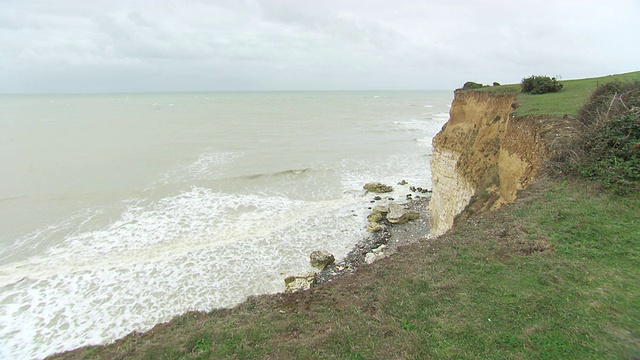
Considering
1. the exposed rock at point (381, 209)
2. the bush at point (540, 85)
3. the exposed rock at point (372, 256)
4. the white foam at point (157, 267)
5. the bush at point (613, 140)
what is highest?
the bush at point (540, 85)

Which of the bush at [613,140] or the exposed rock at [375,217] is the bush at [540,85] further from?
the exposed rock at [375,217]

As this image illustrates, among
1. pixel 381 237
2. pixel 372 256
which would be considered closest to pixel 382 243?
pixel 381 237

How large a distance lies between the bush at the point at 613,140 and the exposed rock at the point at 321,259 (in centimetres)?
933

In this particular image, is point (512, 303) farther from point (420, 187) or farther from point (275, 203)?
point (420, 187)

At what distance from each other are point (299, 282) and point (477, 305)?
7841mm

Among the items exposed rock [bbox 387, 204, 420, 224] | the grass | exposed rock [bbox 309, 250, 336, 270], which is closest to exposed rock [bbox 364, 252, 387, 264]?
exposed rock [bbox 309, 250, 336, 270]

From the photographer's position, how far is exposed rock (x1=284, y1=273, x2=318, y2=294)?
1202 cm

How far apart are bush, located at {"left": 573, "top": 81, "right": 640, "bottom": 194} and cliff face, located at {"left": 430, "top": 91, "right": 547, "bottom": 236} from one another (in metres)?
1.58

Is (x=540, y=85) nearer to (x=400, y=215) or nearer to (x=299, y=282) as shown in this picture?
(x=400, y=215)

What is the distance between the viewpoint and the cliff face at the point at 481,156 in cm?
1140

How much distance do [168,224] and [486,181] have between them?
16.1m

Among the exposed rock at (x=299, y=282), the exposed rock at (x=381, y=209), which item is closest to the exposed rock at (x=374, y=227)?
the exposed rock at (x=381, y=209)

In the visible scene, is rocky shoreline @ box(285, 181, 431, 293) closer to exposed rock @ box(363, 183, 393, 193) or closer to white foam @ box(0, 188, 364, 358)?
white foam @ box(0, 188, 364, 358)

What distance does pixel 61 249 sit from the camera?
51.3 ft
